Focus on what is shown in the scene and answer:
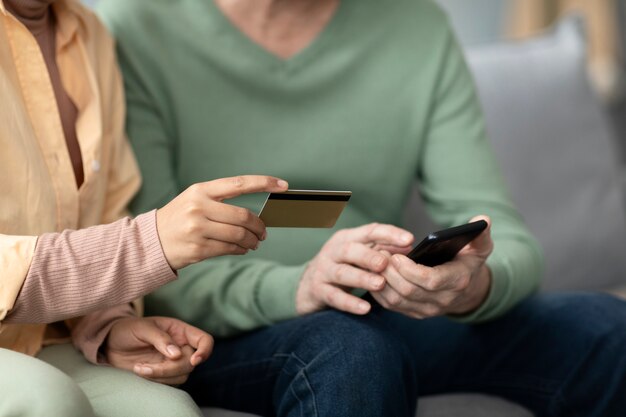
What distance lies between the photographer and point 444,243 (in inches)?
41.2

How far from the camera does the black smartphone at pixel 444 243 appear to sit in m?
1.02

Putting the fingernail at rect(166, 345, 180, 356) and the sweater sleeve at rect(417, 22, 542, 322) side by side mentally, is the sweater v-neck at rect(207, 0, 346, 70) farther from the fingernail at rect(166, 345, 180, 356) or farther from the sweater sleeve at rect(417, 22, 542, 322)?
the fingernail at rect(166, 345, 180, 356)

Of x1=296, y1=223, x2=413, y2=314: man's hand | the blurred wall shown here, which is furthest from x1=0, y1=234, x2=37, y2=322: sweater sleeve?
the blurred wall

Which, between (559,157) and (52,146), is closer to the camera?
(52,146)

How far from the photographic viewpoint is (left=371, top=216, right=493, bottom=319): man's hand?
1.07 metres

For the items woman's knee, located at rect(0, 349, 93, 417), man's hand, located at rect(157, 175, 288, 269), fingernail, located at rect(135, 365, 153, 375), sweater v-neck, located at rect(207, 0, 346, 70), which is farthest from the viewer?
sweater v-neck, located at rect(207, 0, 346, 70)

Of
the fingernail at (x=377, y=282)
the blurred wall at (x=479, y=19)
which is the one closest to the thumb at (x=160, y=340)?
the fingernail at (x=377, y=282)

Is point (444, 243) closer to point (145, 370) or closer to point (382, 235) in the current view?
point (382, 235)

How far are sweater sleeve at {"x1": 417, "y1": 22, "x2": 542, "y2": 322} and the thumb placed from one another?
513mm

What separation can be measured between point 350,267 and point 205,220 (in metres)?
0.26

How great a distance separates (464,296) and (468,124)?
0.34 meters

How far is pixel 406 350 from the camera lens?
3.57ft

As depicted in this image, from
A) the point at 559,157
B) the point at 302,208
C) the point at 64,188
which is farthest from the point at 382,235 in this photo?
the point at 559,157

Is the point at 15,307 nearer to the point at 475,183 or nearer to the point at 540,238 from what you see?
the point at 475,183
